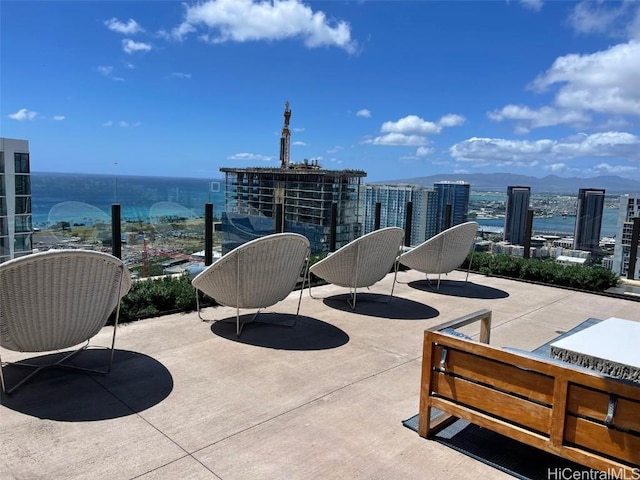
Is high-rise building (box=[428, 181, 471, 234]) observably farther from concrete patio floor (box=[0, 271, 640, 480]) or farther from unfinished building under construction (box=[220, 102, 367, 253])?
concrete patio floor (box=[0, 271, 640, 480])

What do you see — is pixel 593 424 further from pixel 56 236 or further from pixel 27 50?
pixel 27 50

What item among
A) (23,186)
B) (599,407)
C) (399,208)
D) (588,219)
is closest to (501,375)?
(599,407)

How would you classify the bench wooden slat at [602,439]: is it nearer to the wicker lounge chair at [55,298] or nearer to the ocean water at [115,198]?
the wicker lounge chair at [55,298]

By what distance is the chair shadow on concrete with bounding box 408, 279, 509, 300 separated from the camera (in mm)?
6562

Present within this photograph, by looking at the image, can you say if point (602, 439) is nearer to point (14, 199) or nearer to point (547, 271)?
point (547, 271)

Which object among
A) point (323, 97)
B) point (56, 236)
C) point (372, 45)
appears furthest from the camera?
point (323, 97)

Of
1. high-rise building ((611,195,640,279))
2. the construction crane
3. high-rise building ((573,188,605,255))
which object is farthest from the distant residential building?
the construction crane

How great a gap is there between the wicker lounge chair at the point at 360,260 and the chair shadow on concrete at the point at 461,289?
153 cm

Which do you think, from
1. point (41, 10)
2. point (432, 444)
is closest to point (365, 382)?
point (432, 444)

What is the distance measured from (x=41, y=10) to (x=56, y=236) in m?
4.84

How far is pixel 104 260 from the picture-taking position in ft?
10.1

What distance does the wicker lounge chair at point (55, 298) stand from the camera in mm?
2730

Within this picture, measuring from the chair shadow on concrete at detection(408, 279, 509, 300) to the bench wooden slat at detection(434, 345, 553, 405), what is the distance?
4261mm

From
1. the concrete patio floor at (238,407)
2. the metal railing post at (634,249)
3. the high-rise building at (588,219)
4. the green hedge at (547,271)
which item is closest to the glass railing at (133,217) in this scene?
the concrete patio floor at (238,407)
